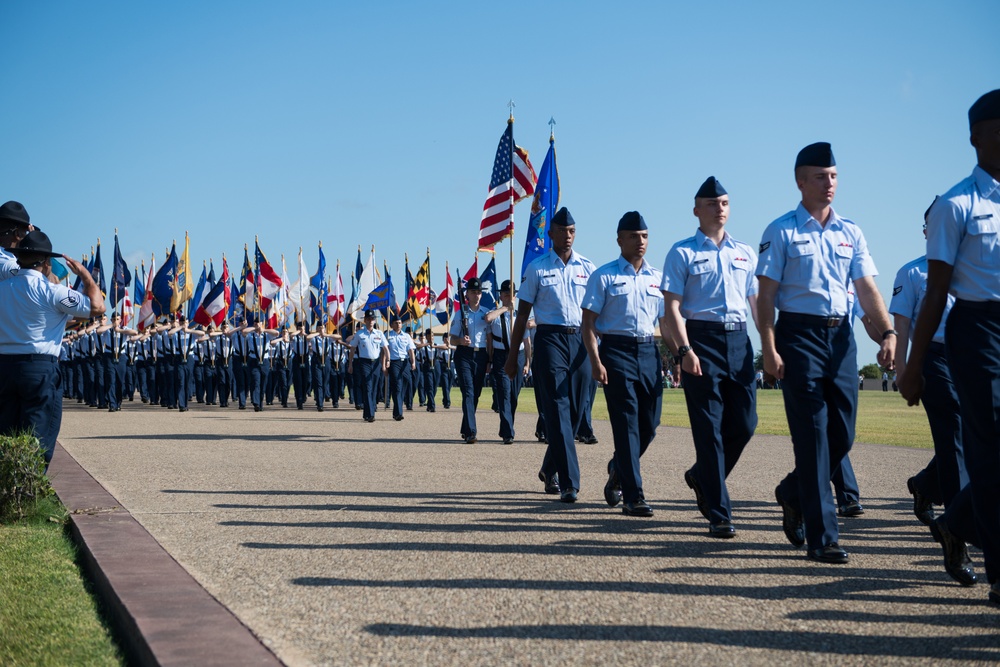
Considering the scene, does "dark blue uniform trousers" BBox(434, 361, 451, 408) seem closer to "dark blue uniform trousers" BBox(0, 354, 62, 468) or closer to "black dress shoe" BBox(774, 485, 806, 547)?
"dark blue uniform trousers" BBox(0, 354, 62, 468)

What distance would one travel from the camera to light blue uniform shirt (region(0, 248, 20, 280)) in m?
8.12

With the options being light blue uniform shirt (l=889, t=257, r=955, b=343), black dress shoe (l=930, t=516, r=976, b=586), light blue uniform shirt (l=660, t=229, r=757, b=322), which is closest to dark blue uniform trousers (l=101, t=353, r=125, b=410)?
light blue uniform shirt (l=660, t=229, r=757, b=322)

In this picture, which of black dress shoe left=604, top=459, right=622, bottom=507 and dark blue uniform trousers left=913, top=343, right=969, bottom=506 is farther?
black dress shoe left=604, top=459, right=622, bottom=507

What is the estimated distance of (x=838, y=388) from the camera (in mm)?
5902

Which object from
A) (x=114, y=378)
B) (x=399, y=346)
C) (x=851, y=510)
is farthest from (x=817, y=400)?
(x=114, y=378)

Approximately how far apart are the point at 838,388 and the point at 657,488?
350cm

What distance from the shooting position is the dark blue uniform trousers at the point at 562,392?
27.4 ft

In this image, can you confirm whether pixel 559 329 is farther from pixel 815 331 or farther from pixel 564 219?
pixel 815 331

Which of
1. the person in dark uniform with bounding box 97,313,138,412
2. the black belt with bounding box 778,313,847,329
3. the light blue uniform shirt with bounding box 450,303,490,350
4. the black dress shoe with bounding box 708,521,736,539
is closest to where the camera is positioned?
the black belt with bounding box 778,313,847,329

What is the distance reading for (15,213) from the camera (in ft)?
27.5

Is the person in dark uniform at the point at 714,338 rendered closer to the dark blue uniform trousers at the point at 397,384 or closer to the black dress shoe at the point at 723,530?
the black dress shoe at the point at 723,530

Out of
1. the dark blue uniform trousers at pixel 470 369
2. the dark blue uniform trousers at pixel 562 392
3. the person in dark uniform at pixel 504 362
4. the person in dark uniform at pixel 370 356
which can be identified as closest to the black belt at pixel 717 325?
the dark blue uniform trousers at pixel 562 392

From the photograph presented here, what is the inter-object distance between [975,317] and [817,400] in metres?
1.36

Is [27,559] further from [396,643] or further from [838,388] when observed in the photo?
[838,388]
